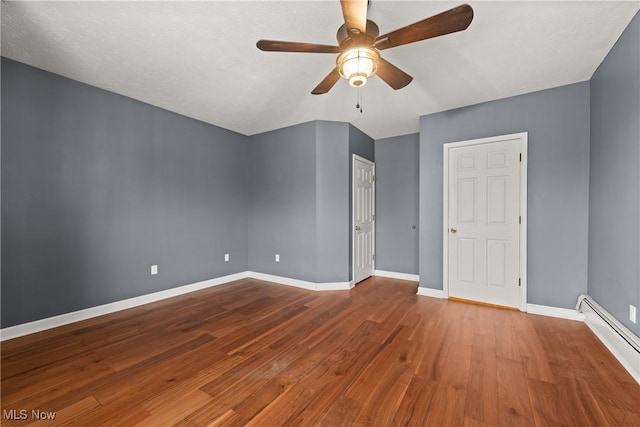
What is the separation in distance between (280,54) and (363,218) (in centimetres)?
301

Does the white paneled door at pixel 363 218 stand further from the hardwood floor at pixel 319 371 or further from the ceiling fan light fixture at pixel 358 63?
the ceiling fan light fixture at pixel 358 63

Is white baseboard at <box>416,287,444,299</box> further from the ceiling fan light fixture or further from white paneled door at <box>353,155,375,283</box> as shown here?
the ceiling fan light fixture

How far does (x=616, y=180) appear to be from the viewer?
7.47 ft

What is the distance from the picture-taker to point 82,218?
9.58ft

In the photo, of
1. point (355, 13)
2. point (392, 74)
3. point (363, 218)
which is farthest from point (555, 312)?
point (355, 13)

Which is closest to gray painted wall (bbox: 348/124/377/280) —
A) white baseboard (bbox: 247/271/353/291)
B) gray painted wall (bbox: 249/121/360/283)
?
gray painted wall (bbox: 249/121/360/283)

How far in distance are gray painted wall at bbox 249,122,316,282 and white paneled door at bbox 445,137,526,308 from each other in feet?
6.70

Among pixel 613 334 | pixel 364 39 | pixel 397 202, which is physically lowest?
pixel 613 334

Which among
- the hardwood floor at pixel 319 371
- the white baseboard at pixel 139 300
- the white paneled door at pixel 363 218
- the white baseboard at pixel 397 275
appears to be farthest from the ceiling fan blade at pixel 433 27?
the white baseboard at pixel 397 275

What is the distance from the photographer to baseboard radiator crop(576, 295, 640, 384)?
191cm

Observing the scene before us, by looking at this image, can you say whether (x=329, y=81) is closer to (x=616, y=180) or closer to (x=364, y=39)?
(x=364, y=39)

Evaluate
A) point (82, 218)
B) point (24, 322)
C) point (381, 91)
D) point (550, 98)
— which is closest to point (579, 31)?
point (550, 98)

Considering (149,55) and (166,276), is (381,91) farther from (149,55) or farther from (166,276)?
(166,276)

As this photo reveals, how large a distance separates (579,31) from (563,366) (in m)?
2.66
